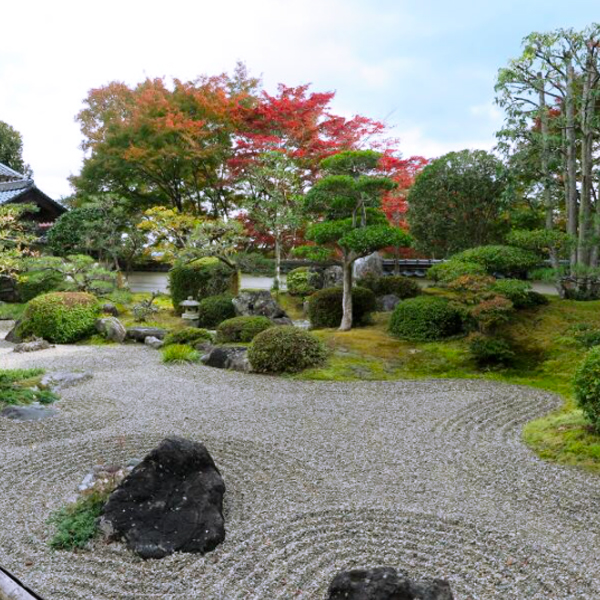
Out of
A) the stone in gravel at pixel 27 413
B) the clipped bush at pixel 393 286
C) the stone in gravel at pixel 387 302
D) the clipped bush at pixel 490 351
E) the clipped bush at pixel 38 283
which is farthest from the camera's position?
the clipped bush at pixel 38 283

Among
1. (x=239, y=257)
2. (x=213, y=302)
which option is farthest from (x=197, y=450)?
(x=239, y=257)

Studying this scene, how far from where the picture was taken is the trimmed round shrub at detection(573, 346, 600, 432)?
15.8 ft

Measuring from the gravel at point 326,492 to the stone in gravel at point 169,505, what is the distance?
0.33 ft

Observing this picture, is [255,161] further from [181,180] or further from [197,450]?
[197,450]

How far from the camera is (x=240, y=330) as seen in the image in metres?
10.3

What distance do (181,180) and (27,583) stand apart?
1638cm

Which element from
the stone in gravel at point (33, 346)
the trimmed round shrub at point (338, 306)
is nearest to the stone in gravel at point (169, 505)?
the trimmed round shrub at point (338, 306)

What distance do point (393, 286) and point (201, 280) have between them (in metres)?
5.19

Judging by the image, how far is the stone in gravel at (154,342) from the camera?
35.8 ft

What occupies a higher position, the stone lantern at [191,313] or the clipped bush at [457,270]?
the clipped bush at [457,270]

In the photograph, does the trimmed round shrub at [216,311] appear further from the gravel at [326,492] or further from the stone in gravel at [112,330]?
the gravel at [326,492]

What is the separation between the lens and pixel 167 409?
639 cm

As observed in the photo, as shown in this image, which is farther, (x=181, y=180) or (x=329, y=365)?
(x=181, y=180)

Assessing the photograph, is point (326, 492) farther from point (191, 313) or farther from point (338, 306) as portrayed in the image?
point (191, 313)
